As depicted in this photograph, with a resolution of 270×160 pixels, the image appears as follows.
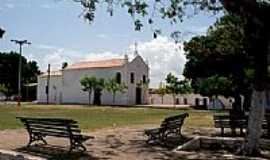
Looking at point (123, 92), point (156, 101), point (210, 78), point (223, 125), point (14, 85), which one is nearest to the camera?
point (223, 125)

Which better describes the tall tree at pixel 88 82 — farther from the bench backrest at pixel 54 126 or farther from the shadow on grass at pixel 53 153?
the bench backrest at pixel 54 126

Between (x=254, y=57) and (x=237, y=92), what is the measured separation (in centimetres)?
4093

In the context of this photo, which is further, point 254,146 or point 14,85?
point 14,85

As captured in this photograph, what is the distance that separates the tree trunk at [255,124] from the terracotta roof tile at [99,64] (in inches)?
2863

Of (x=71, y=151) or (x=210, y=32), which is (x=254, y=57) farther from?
(x=210, y=32)

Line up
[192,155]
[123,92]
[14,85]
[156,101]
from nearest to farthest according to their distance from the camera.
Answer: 1. [192,155]
2. [123,92]
3. [156,101]
4. [14,85]

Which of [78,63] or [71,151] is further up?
[78,63]

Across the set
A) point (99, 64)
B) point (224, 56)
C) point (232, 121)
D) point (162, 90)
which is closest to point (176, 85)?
point (162, 90)

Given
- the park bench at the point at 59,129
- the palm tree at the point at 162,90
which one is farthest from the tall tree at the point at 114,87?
the park bench at the point at 59,129

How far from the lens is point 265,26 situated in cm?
1394

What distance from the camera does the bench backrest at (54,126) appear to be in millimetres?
13555

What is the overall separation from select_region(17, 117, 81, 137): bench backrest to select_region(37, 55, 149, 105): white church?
68933 millimetres

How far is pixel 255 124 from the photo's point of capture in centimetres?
1396

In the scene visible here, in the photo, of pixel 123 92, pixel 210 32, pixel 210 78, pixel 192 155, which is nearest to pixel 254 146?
pixel 192 155
